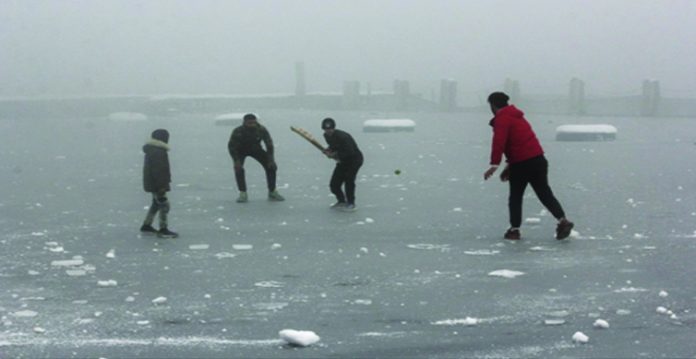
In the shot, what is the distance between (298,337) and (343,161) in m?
8.05

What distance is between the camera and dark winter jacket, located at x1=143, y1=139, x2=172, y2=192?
38.0 feet

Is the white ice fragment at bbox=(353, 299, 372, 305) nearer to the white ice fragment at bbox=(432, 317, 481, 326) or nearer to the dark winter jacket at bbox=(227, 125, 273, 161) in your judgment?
the white ice fragment at bbox=(432, 317, 481, 326)

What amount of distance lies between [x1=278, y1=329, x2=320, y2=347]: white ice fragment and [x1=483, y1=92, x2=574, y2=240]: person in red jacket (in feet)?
15.3

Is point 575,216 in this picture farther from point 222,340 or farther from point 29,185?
point 29,185

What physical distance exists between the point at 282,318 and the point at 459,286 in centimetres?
179

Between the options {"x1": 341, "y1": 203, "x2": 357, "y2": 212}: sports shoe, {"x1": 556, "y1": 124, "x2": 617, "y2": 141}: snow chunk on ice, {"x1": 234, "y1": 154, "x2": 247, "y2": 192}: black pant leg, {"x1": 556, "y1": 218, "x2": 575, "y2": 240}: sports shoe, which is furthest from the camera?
{"x1": 556, "y1": 124, "x2": 617, "y2": 141}: snow chunk on ice

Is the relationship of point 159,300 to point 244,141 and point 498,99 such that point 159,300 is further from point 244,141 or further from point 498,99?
point 244,141

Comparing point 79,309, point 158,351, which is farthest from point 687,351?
point 79,309

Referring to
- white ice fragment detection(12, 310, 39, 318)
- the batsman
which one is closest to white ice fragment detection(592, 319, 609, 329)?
white ice fragment detection(12, 310, 39, 318)

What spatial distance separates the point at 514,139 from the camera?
11.1 m

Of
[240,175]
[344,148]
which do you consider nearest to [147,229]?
[344,148]

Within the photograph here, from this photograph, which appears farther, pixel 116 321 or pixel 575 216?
pixel 575 216

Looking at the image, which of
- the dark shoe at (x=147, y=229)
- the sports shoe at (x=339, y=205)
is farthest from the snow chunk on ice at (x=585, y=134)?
the dark shoe at (x=147, y=229)

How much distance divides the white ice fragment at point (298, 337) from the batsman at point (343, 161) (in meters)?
7.68
